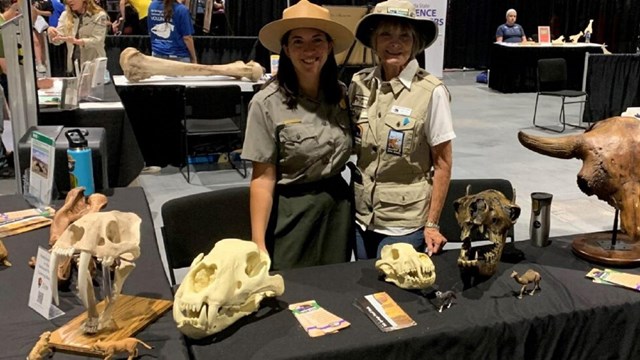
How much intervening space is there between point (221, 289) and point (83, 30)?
4.32 meters

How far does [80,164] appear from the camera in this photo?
220 cm

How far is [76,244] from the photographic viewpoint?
4.23 ft

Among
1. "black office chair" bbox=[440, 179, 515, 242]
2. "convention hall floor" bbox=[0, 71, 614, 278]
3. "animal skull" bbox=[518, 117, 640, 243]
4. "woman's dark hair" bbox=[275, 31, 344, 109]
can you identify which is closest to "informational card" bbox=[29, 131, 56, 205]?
"woman's dark hair" bbox=[275, 31, 344, 109]

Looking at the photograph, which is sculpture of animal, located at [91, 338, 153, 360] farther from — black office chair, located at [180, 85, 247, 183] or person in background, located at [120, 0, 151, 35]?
person in background, located at [120, 0, 151, 35]

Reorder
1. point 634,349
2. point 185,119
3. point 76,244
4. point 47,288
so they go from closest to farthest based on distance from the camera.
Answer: point 76,244
point 47,288
point 634,349
point 185,119

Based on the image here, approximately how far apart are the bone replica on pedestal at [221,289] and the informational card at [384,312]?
24cm

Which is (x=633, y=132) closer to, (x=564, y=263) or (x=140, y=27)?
(x=564, y=263)

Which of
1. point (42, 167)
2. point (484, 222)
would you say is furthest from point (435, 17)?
point (484, 222)

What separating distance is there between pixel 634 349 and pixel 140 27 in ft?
24.5

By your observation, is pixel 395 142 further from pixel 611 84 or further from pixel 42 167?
pixel 611 84

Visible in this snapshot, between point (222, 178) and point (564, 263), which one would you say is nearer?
point (564, 263)

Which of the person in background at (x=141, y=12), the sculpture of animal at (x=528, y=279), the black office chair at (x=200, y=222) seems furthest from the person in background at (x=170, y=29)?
the sculpture of animal at (x=528, y=279)

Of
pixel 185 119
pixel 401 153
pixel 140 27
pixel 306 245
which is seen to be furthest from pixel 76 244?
pixel 140 27

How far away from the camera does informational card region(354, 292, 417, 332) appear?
1.48 meters
